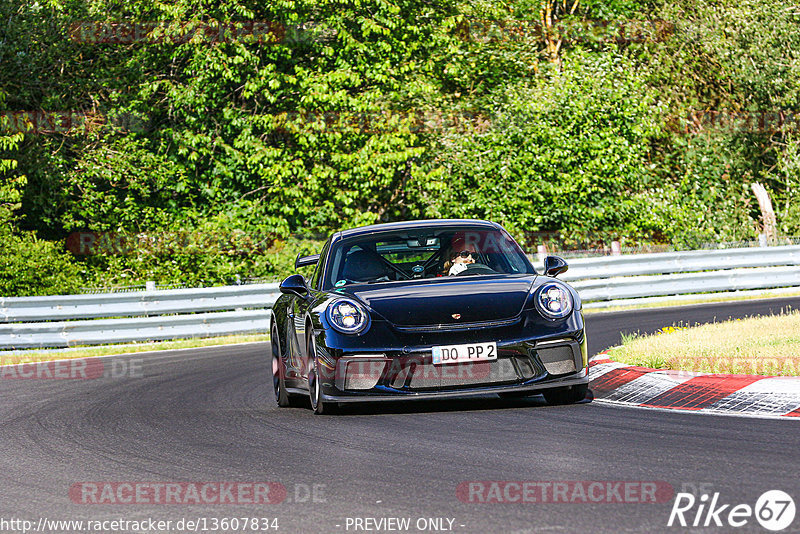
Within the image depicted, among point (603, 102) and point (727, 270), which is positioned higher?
point (603, 102)

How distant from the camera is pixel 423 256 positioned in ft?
31.5

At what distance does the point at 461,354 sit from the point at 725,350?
3109 millimetres

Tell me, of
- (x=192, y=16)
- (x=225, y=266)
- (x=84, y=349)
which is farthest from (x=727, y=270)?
(x=192, y=16)

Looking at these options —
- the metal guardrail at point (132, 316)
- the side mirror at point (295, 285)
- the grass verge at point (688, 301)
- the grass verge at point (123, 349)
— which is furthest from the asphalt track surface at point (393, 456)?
the grass verge at point (688, 301)

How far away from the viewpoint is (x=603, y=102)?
95.4 feet

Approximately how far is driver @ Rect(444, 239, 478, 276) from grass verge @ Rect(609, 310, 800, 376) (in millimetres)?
1747

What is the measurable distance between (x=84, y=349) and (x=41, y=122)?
464 inches

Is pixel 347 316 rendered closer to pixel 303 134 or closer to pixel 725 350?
pixel 725 350

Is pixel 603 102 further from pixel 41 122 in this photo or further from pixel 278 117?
pixel 41 122

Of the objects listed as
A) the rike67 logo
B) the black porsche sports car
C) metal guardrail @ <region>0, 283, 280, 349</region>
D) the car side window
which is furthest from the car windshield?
metal guardrail @ <region>0, 283, 280, 349</region>

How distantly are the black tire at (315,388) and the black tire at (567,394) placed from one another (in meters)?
1.54

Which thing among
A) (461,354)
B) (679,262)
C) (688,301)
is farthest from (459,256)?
(679,262)

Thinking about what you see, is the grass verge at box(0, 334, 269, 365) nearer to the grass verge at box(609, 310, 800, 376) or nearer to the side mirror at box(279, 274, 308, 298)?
the grass verge at box(609, 310, 800, 376)

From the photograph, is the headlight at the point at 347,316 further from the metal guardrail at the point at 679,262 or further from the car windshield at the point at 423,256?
the metal guardrail at the point at 679,262
